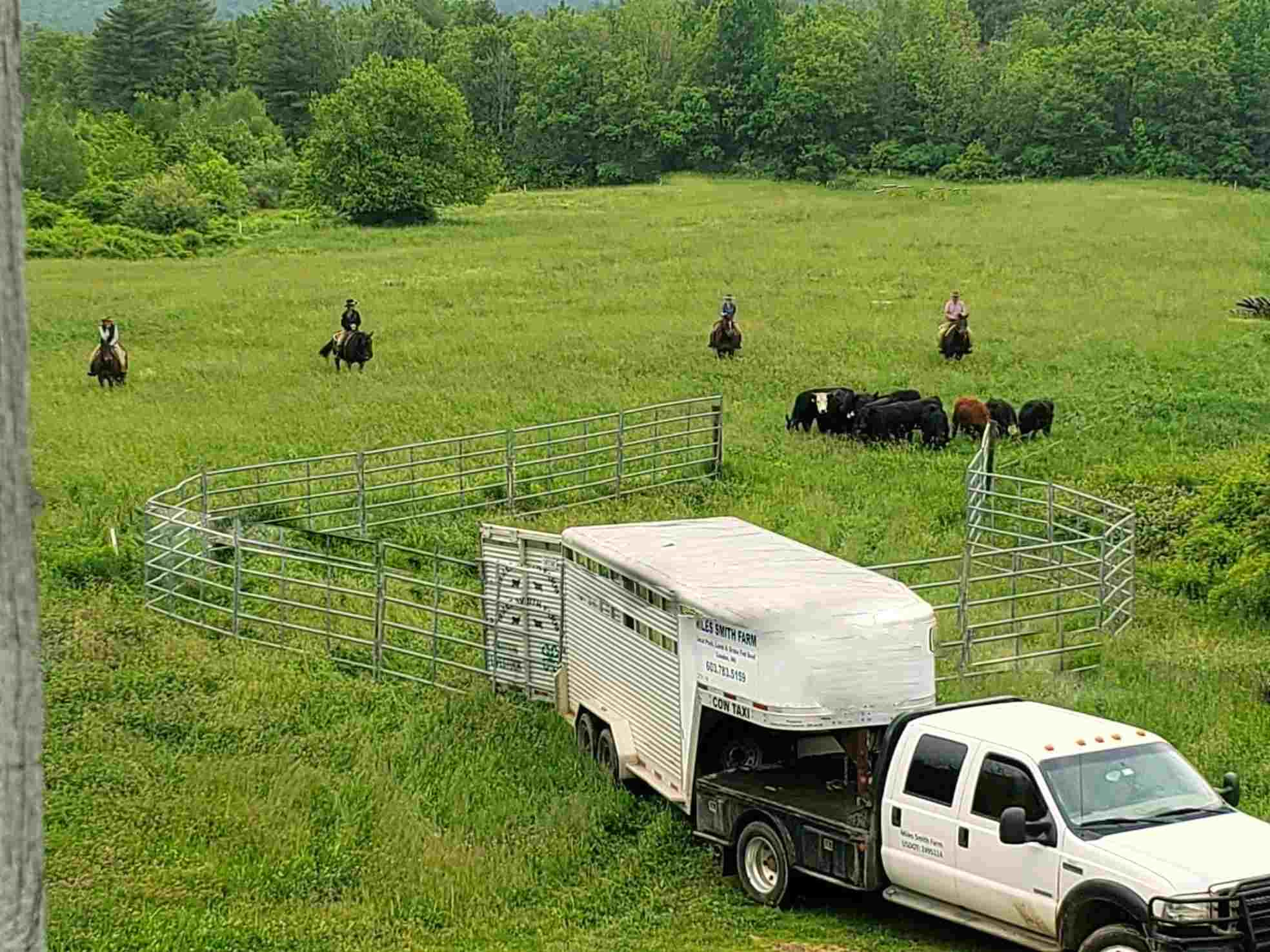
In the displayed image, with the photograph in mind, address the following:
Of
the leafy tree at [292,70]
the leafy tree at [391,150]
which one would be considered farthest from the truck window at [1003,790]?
the leafy tree at [292,70]

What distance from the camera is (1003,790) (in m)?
10.5

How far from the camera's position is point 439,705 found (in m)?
15.7

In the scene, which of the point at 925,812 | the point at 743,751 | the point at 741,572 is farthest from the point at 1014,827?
the point at 741,572

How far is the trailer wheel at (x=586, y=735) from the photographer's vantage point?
1480 cm

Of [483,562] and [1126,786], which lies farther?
[483,562]

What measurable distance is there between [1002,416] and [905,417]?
188 centimetres

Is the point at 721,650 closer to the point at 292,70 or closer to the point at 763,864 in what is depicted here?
the point at 763,864

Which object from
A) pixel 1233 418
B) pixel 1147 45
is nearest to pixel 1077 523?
pixel 1233 418

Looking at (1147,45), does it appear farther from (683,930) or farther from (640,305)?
(683,930)

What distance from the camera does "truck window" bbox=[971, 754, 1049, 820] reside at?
1033cm

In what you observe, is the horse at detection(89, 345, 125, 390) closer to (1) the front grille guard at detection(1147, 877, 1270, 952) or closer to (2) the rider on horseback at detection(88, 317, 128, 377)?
(2) the rider on horseback at detection(88, 317, 128, 377)

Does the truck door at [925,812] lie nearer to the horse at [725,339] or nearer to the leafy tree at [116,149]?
the horse at [725,339]

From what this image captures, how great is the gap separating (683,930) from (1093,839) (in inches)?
113

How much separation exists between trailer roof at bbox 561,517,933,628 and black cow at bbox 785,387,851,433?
→ 39.0ft
